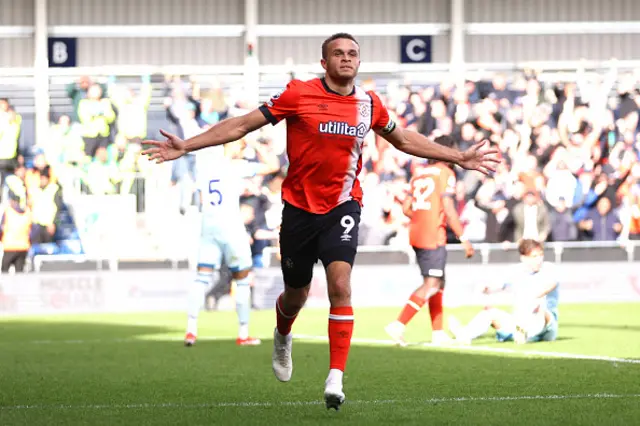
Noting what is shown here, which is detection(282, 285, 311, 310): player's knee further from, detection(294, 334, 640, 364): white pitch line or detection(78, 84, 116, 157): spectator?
detection(78, 84, 116, 157): spectator

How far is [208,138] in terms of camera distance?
24.5ft

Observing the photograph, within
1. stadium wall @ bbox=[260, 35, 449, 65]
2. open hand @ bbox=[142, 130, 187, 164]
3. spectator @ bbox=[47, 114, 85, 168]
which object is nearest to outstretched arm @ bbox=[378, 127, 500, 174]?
open hand @ bbox=[142, 130, 187, 164]

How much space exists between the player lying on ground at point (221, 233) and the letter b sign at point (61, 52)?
20.6 m

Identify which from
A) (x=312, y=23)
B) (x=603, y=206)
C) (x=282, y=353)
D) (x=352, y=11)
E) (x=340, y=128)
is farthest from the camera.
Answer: (x=352, y=11)

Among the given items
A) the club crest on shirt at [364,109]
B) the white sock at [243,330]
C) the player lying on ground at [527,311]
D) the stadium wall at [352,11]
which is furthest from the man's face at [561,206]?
the club crest on shirt at [364,109]

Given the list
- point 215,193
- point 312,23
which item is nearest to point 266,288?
point 215,193

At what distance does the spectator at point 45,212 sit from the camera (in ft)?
77.5

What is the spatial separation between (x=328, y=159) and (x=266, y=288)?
526 inches

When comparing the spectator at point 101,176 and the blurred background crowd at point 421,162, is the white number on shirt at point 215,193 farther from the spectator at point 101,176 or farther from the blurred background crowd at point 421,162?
the spectator at point 101,176

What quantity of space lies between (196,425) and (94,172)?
1825 cm

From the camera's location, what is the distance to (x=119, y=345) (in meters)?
14.1

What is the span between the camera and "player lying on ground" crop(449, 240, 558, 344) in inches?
518

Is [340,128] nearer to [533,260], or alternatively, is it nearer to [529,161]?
[533,260]

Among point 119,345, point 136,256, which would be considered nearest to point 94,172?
point 136,256
